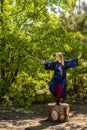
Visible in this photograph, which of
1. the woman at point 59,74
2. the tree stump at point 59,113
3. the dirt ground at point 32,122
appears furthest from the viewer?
the woman at point 59,74

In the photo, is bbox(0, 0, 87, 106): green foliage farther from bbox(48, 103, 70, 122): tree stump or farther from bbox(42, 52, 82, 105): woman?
bbox(48, 103, 70, 122): tree stump

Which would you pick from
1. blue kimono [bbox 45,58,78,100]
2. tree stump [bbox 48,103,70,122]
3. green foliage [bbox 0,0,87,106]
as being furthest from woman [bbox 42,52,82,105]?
green foliage [bbox 0,0,87,106]

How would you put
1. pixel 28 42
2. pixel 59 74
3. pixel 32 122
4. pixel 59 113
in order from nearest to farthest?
pixel 32 122
pixel 59 113
pixel 59 74
pixel 28 42

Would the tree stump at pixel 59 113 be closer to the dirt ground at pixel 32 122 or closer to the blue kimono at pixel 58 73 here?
the dirt ground at pixel 32 122

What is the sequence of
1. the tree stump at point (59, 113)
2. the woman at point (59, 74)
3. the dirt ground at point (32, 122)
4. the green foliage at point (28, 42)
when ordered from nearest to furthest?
the dirt ground at point (32, 122) < the tree stump at point (59, 113) < the woman at point (59, 74) < the green foliage at point (28, 42)

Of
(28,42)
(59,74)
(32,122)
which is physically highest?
(28,42)

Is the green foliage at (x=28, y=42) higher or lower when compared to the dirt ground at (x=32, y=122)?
higher

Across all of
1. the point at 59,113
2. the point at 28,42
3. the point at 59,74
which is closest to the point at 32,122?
the point at 59,113

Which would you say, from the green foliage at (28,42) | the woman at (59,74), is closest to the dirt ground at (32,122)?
the woman at (59,74)

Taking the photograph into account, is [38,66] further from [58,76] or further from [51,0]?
[58,76]

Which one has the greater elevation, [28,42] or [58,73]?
[28,42]

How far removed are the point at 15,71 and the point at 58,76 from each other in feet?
16.1

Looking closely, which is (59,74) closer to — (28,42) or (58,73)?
(58,73)

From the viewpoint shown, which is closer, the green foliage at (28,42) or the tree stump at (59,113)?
the tree stump at (59,113)
